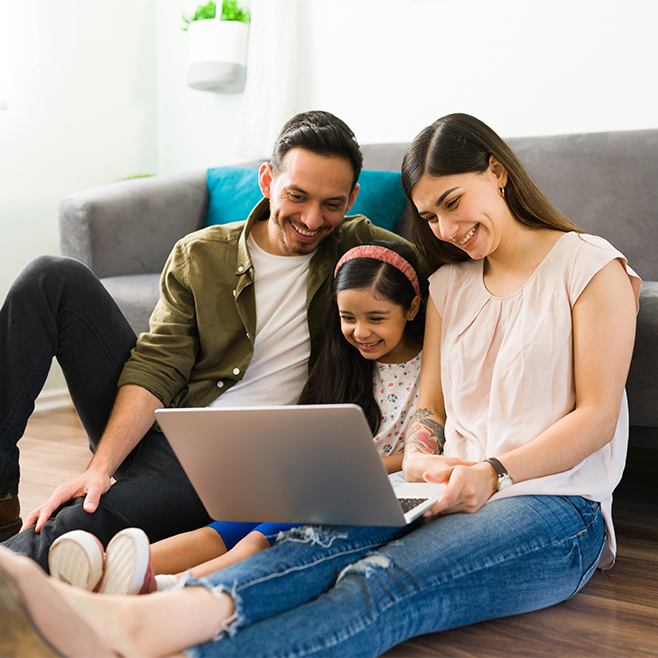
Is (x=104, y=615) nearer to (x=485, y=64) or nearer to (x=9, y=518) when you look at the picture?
(x=9, y=518)

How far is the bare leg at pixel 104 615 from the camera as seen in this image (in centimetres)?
62

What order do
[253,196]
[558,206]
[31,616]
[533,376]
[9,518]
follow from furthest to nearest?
[253,196]
[558,206]
[9,518]
[533,376]
[31,616]

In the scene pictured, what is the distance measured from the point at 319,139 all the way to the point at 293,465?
0.71 m

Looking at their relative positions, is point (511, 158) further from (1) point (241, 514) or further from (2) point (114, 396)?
(2) point (114, 396)

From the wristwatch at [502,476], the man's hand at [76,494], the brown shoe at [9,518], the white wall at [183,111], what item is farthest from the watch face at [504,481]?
the white wall at [183,111]

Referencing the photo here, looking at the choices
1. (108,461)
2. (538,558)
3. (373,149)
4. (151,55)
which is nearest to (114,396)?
(108,461)

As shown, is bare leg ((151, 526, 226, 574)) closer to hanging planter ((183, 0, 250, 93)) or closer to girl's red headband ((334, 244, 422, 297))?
girl's red headband ((334, 244, 422, 297))

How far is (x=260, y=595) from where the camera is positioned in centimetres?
77

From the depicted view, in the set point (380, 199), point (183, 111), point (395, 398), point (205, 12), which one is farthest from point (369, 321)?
point (183, 111)

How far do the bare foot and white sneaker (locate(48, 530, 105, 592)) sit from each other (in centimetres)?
22

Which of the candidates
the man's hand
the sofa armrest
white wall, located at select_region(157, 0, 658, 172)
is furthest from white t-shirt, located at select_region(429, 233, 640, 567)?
the sofa armrest

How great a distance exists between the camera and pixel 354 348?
1.34 m

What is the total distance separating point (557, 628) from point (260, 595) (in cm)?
45

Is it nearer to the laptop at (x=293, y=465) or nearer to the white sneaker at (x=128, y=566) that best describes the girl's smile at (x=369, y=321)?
the laptop at (x=293, y=465)
